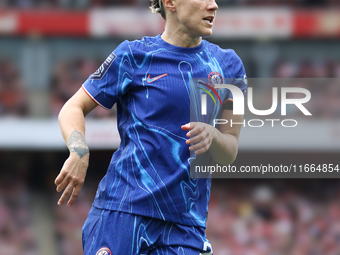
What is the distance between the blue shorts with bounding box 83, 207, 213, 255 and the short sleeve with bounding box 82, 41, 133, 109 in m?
0.54

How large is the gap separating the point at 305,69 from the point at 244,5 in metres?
1.81

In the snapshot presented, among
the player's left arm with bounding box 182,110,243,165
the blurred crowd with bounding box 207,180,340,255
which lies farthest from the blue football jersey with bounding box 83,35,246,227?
the blurred crowd with bounding box 207,180,340,255

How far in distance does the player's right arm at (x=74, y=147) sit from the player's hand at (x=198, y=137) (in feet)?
1.58

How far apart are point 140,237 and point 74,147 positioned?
19.5 inches

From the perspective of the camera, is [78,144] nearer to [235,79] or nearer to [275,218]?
[235,79]

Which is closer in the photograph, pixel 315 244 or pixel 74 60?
pixel 315 244

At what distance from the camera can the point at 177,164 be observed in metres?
2.47

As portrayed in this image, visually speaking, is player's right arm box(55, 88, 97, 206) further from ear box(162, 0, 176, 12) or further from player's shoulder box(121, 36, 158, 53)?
ear box(162, 0, 176, 12)

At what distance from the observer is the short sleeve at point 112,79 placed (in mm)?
2559

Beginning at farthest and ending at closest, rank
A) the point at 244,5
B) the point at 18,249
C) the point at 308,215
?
1. the point at 244,5
2. the point at 308,215
3. the point at 18,249

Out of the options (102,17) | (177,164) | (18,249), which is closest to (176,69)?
(177,164)

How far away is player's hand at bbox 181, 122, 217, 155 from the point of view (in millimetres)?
2285

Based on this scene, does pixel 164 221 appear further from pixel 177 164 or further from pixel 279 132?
pixel 279 132

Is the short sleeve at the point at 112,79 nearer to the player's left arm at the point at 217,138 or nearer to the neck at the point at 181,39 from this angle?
the neck at the point at 181,39
